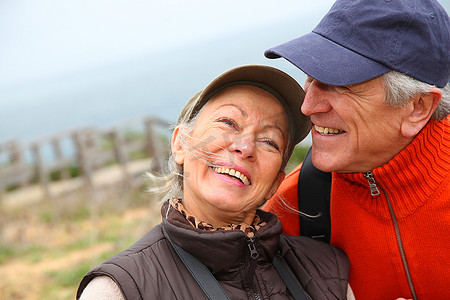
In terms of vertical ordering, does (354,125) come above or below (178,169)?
above

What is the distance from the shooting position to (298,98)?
2.38m

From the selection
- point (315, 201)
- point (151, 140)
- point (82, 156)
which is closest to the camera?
point (315, 201)

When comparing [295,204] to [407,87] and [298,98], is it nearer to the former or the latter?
[298,98]

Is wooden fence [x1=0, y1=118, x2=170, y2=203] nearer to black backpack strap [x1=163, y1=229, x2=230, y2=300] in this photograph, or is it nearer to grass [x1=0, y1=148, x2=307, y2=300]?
grass [x1=0, y1=148, x2=307, y2=300]

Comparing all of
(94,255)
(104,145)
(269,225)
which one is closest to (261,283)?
(269,225)

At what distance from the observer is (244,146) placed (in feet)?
7.20

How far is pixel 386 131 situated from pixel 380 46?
16.1 inches

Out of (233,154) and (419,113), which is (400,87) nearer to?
(419,113)

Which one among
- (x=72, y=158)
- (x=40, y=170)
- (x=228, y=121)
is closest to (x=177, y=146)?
(x=228, y=121)

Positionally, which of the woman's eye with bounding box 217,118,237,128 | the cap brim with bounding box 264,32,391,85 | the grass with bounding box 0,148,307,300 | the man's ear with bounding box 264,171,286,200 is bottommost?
the grass with bounding box 0,148,307,300

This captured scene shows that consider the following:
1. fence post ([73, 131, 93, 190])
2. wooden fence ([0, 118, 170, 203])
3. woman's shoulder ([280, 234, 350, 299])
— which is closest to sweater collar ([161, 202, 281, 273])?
woman's shoulder ([280, 234, 350, 299])

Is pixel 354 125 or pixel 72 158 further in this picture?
pixel 72 158

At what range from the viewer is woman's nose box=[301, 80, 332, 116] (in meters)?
2.25

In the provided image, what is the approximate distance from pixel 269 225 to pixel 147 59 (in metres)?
195
